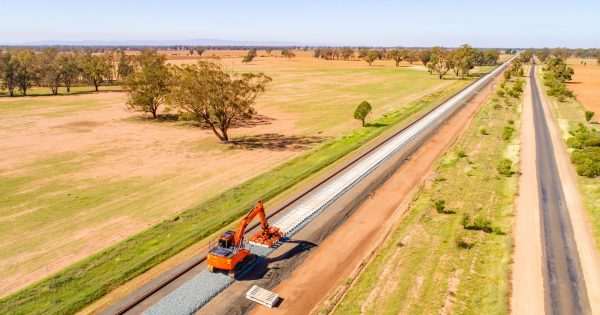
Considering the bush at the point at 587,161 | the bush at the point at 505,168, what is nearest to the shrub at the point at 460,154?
the bush at the point at 505,168

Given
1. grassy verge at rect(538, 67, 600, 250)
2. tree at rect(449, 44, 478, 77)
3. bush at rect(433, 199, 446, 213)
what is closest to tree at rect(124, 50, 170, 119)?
Answer: bush at rect(433, 199, 446, 213)

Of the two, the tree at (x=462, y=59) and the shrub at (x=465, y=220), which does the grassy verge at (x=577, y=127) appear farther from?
the tree at (x=462, y=59)

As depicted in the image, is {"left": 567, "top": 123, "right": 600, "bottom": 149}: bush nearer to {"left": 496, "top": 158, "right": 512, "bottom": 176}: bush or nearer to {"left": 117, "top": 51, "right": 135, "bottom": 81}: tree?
{"left": 496, "top": 158, "right": 512, "bottom": 176}: bush

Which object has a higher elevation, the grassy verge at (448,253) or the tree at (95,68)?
the tree at (95,68)

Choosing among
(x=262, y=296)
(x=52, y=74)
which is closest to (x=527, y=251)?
(x=262, y=296)

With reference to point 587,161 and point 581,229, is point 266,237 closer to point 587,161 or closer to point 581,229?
point 581,229

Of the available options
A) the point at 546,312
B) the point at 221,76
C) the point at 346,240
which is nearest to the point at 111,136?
the point at 221,76
